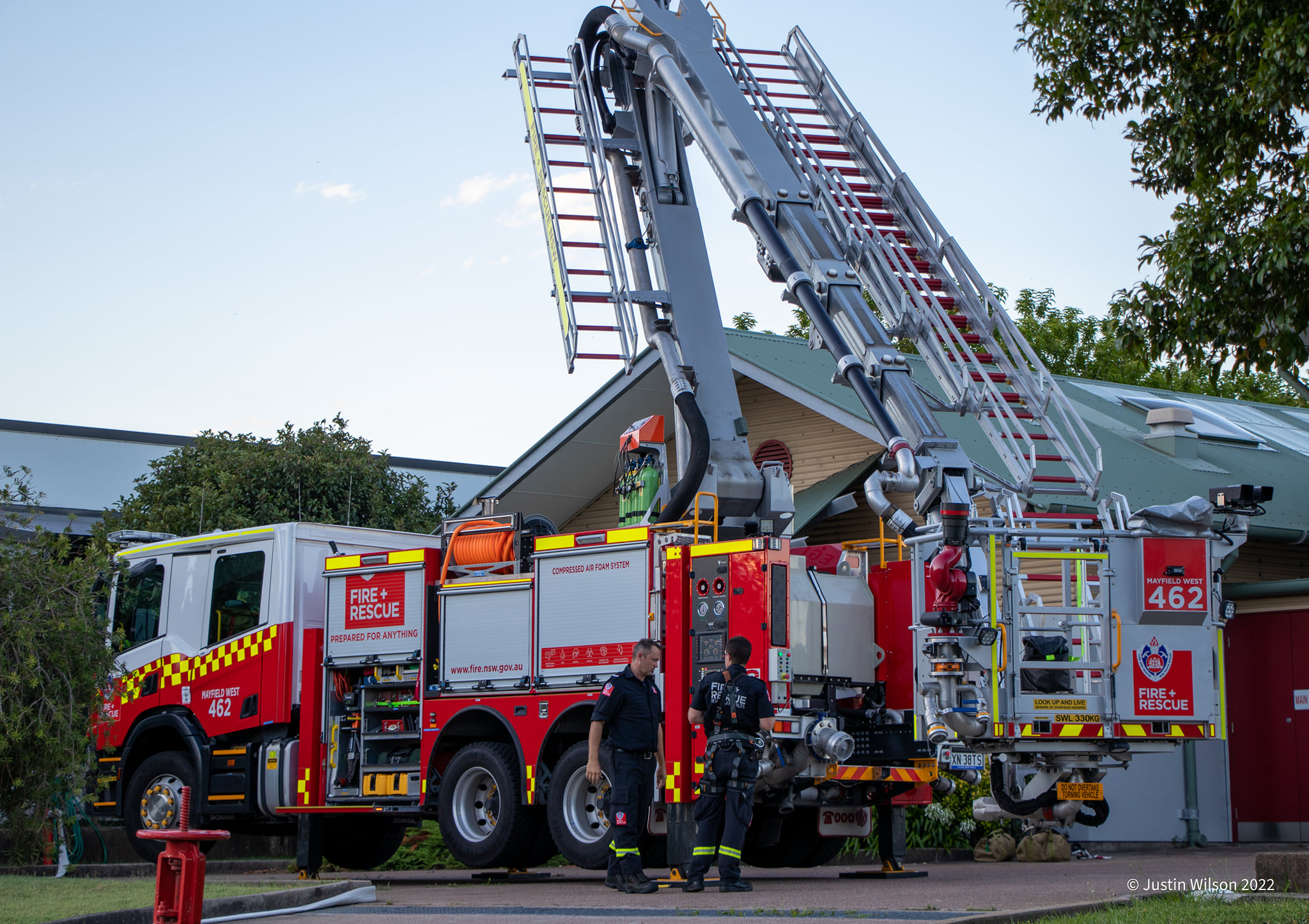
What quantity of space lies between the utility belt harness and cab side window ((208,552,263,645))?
5586mm

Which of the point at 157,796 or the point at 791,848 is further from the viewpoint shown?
the point at 157,796

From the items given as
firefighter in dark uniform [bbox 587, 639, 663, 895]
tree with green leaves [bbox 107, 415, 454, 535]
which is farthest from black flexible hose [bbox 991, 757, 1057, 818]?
tree with green leaves [bbox 107, 415, 454, 535]

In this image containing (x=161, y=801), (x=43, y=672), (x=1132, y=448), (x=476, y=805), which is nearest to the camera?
(x=43, y=672)

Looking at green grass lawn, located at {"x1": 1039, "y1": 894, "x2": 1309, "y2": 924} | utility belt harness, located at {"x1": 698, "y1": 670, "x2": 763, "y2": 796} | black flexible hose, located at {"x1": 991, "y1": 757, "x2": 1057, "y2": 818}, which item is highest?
utility belt harness, located at {"x1": 698, "y1": 670, "x2": 763, "y2": 796}

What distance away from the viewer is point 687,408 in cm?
1387

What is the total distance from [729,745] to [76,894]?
4546 millimetres

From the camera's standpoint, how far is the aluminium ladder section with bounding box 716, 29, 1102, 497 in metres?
13.1

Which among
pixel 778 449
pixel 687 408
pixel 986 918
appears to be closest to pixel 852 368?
pixel 687 408

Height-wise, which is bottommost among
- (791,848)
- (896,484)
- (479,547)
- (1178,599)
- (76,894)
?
(76,894)

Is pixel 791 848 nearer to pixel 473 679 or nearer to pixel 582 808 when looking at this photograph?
pixel 582 808

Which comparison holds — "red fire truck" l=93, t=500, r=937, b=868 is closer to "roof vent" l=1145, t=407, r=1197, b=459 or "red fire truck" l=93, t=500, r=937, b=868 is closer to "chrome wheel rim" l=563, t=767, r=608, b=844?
"chrome wheel rim" l=563, t=767, r=608, b=844

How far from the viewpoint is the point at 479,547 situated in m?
13.8

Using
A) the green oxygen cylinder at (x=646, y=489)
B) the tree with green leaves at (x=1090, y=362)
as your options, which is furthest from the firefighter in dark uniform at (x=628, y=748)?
the tree with green leaves at (x=1090, y=362)

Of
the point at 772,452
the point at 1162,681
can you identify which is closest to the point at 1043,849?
the point at 1162,681
